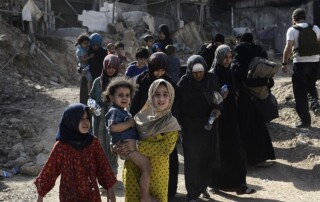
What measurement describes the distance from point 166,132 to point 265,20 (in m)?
22.4

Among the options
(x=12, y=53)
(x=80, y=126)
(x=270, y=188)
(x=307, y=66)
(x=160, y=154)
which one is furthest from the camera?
(x=12, y=53)

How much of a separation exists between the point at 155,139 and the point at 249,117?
2421mm

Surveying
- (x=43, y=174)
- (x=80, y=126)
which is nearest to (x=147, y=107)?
(x=80, y=126)

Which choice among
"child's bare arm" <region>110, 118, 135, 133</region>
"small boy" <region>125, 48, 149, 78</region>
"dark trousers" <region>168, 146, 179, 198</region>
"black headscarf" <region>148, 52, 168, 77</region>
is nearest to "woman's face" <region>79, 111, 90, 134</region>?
"child's bare arm" <region>110, 118, 135, 133</region>

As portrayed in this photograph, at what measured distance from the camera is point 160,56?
3781mm

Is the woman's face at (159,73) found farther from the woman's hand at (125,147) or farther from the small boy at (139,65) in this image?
the small boy at (139,65)

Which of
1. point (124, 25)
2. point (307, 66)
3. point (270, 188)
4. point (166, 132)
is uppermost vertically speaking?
point (124, 25)

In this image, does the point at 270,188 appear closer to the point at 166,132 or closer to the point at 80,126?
the point at 166,132

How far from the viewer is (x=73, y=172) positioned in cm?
287

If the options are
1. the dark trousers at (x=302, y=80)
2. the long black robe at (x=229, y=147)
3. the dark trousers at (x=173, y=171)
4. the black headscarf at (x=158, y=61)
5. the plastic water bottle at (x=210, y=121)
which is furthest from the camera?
the dark trousers at (x=302, y=80)

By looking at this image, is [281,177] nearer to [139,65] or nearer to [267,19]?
[139,65]

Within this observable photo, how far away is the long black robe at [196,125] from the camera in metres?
4.09

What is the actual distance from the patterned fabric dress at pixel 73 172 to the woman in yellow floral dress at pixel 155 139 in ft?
0.86

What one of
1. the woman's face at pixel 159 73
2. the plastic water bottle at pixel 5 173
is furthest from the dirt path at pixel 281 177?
the woman's face at pixel 159 73
